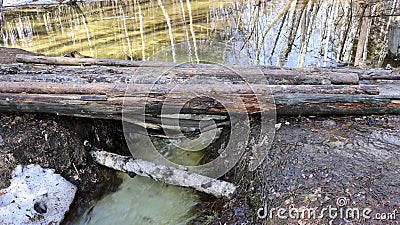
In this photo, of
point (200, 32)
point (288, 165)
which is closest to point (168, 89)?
point (288, 165)

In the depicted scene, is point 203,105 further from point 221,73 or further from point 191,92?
point 221,73

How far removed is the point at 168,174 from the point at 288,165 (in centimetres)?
126

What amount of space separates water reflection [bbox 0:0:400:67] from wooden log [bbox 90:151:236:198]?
508 centimetres

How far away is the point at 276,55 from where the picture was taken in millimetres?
8453

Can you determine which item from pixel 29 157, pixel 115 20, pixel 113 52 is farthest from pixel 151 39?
pixel 29 157

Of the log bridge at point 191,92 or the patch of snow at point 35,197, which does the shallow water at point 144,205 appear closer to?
the patch of snow at point 35,197

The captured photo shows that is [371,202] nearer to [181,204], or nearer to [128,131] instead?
[181,204]

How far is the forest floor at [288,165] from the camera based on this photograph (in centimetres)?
252

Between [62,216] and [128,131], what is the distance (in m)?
1.25

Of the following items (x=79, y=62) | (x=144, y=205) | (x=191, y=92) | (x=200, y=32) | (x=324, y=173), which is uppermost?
(x=79, y=62)

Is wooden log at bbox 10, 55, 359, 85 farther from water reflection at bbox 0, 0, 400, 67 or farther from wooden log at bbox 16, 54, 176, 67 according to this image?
water reflection at bbox 0, 0, 400, 67

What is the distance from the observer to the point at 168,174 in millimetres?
3350

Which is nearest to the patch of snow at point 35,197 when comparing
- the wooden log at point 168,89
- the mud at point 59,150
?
the mud at point 59,150

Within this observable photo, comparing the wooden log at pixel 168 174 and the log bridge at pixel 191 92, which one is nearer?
the wooden log at pixel 168 174
